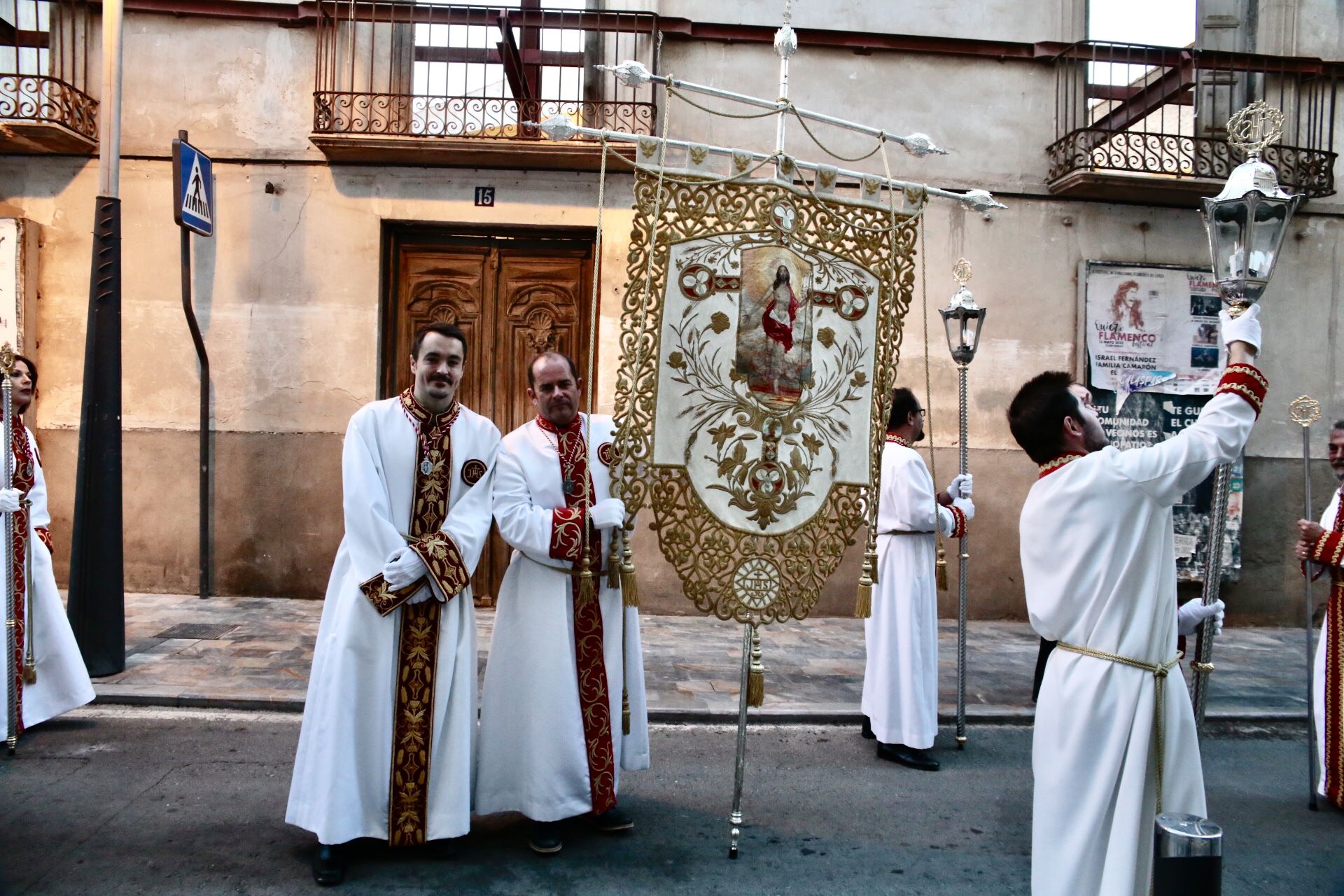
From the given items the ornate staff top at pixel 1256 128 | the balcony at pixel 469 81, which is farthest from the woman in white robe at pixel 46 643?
the ornate staff top at pixel 1256 128

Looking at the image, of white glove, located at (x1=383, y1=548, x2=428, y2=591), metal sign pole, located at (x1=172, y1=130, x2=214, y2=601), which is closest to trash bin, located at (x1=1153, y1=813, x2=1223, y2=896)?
white glove, located at (x1=383, y1=548, x2=428, y2=591)

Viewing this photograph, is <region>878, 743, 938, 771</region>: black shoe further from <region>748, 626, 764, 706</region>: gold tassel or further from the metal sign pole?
the metal sign pole

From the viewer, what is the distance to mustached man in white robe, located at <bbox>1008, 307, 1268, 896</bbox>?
294 centimetres

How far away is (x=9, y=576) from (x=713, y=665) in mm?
4422

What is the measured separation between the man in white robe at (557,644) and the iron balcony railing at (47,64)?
7.08m

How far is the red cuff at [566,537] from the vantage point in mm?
4039

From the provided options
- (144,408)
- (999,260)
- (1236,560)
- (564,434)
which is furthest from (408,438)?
(1236,560)

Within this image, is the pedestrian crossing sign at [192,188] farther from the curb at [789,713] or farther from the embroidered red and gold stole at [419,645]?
the embroidered red and gold stole at [419,645]

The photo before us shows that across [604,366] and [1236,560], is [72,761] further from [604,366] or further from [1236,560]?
[1236,560]

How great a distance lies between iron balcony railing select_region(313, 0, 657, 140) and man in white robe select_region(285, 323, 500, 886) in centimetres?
564

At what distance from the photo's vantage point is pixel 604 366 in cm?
950

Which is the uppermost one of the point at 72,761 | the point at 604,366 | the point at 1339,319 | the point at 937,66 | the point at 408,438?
the point at 937,66

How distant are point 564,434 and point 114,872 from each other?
2.39 metres

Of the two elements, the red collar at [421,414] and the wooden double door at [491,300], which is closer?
the red collar at [421,414]
